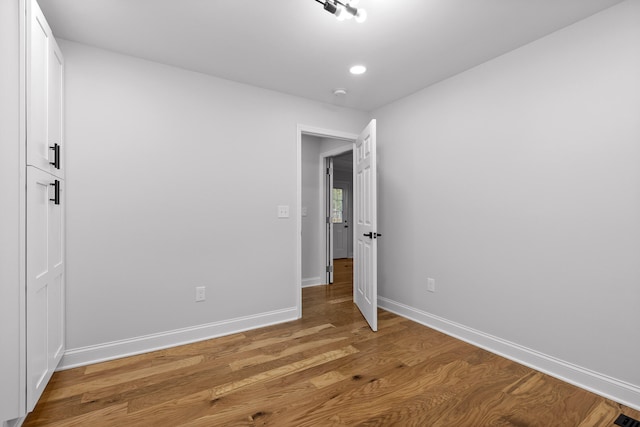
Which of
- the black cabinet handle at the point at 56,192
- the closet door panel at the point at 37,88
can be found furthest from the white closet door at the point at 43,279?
the closet door panel at the point at 37,88

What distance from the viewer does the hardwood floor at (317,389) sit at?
1.71 m

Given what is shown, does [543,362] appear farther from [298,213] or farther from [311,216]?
[311,216]

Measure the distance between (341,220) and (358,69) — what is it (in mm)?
5801

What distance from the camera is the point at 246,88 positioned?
9.96 feet

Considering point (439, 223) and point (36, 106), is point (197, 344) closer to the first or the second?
point (36, 106)

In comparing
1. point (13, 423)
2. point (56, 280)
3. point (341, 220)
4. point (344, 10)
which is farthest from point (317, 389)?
point (341, 220)

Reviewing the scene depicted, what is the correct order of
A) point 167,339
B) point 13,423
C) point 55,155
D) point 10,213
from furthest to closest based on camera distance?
point 167,339
point 55,155
point 13,423
point 10,213

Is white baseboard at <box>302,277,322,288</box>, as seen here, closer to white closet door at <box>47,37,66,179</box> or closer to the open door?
the open door

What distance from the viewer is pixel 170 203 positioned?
2646 millimetres

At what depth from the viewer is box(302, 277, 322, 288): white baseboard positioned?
4666mm

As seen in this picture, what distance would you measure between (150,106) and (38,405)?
2.17m

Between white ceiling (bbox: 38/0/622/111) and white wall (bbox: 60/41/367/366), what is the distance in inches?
11.5

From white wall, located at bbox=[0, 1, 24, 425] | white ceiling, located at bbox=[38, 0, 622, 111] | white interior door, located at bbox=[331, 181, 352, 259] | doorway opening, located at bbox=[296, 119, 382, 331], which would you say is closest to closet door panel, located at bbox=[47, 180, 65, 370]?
white wall, located at bbox=[0, 1, 24, 425]

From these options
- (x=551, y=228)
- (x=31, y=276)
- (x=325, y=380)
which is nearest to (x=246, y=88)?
(x=31, y=276)
